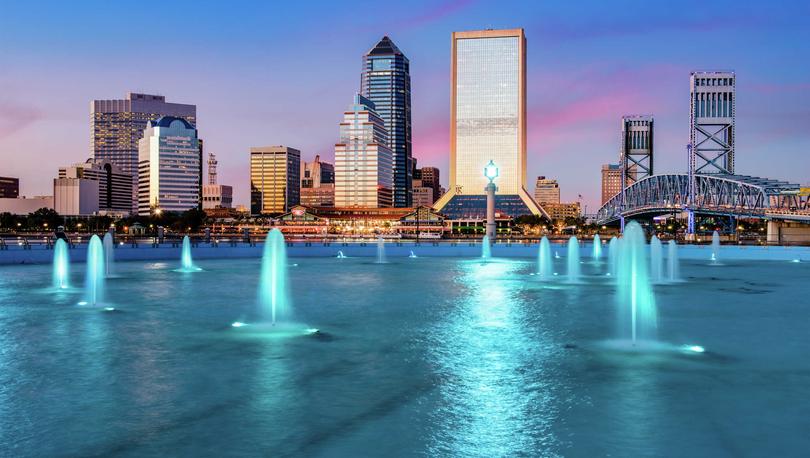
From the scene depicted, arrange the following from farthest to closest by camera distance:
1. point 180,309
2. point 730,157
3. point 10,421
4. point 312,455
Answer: point 730,157 → point 180,309 → point 10,421 → point 312,455

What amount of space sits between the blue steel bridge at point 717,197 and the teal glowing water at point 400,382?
98.7 meters

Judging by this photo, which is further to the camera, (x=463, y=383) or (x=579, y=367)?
(x=579, y=367)

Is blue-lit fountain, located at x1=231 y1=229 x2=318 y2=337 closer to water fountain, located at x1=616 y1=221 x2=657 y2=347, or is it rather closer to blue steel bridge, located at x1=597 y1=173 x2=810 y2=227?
water fountain, located at x1=616 y1=221 x2=657 y2=347

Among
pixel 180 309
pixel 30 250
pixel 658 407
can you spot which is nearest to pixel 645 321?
pixel 658 407

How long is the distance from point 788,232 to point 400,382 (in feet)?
370

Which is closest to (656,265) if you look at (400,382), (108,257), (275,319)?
(275,319)

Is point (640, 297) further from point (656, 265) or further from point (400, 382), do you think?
point (656, 265)

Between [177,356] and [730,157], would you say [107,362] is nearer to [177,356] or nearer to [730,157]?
[177,356]

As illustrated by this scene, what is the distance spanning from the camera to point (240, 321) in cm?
1853

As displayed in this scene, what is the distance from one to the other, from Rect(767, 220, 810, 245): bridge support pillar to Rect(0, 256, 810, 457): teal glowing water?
9327 cm

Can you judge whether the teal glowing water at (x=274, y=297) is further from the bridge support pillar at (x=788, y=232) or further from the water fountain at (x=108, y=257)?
the bridge support pillar at (x=788, y=232)

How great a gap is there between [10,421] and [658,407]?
9.54 meters

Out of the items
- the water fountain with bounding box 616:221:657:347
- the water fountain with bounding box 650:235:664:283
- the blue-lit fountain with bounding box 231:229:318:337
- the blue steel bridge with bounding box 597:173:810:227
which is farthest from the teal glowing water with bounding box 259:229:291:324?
the blue steel bridge with bounding box 597:173:810:227

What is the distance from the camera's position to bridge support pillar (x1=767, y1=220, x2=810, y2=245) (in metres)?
103
